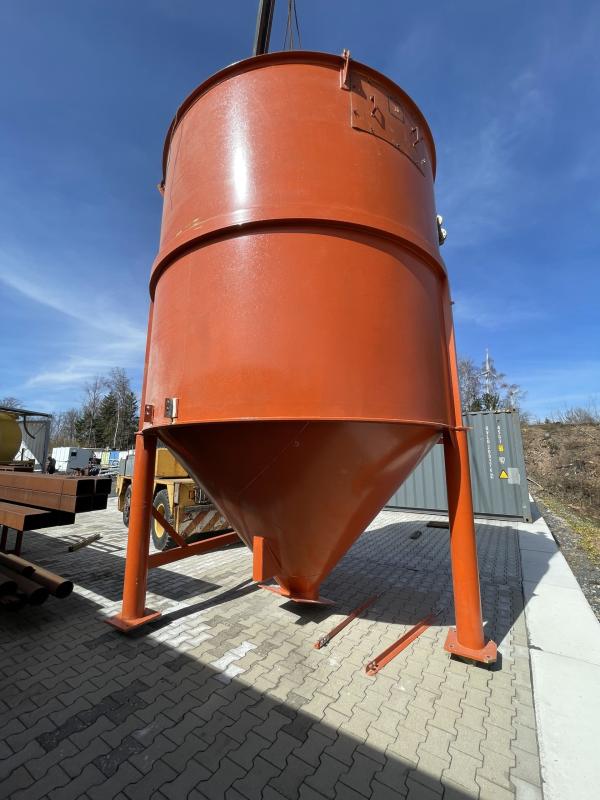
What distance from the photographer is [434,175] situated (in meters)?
4.22

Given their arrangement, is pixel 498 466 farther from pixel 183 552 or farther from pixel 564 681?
pixel 183 552

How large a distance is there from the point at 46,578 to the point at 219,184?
4.15 metres

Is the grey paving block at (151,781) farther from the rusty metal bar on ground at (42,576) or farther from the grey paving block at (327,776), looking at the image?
the rusty metal bar on ground at (42,576)

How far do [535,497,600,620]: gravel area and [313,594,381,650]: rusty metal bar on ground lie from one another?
100.0 inches

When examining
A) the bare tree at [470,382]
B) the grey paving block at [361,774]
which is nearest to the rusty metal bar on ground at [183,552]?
the grey paving block at [361,774]

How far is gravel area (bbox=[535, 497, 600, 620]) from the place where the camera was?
16.7 feet

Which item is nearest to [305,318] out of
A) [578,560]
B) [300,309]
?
[300,309]

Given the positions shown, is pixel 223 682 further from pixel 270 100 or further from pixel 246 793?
pixel 270 100

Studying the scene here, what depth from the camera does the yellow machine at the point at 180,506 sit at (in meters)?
6.71

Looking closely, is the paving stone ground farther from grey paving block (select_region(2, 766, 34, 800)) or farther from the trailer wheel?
the trailer wheel

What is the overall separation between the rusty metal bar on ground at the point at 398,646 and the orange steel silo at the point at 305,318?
0.44 metres

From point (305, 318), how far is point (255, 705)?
2.69 meters

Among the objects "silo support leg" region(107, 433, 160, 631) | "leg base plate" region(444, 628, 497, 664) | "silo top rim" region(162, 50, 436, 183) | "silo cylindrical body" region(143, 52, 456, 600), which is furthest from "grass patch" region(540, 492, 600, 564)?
"silo top rim" region(162, 50, 436, 183)

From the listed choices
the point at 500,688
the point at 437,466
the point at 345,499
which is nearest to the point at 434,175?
the point at 345,499
